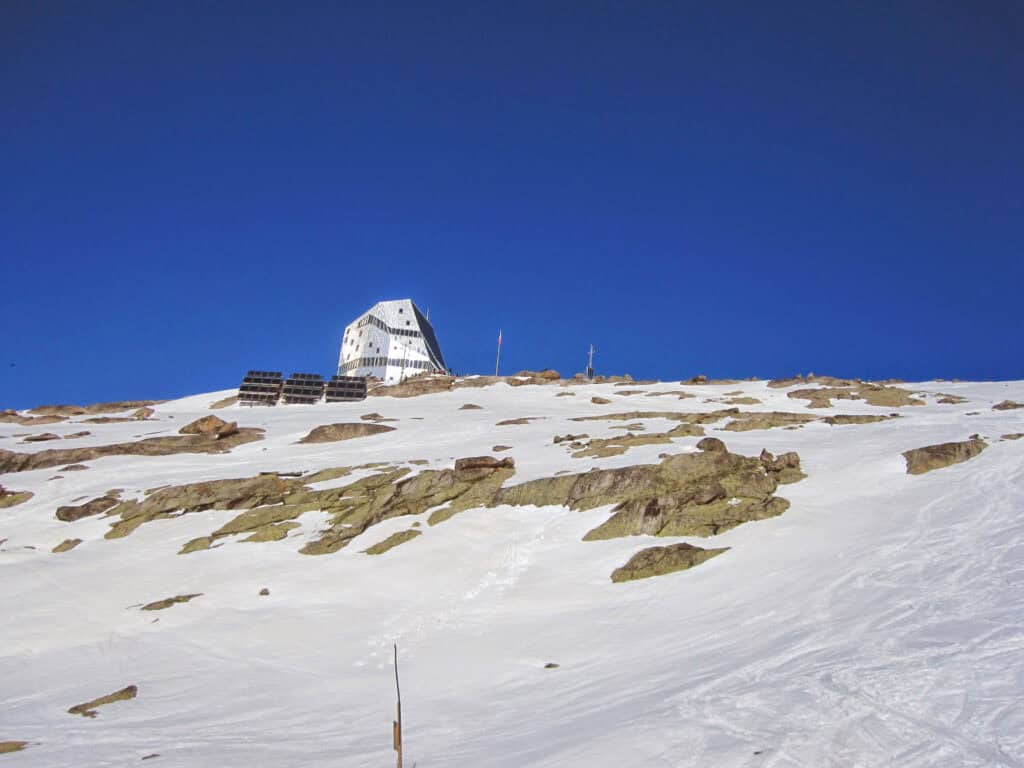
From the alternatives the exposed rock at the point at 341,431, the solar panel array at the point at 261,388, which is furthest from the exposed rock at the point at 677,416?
the solar panel array at the point at 261,388

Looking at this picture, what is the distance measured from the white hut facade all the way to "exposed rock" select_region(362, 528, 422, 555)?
270 ft

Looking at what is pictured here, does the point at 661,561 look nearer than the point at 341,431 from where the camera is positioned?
Yes

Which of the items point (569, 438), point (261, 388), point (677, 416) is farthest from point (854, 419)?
point (261, 388)

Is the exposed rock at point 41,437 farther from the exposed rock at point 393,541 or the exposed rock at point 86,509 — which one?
the exposed rock at point 393,541

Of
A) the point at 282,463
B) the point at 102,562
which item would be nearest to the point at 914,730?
the point at 102,562

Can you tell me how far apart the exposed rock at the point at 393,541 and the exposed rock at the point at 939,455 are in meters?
19.5

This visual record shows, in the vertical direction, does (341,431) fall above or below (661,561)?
above

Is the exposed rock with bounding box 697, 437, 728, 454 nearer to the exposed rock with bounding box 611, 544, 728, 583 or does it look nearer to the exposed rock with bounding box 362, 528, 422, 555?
the exposed rock with bounding box 611, 544, 728, 583

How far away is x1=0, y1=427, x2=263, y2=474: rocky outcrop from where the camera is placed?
38625 mm

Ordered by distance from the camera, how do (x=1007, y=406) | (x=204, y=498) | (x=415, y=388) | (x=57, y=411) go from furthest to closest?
1. (x=415, y=388)
2. (x=57, y=411)
3. (x=1007, y=406)
4. (x=204, y=498)

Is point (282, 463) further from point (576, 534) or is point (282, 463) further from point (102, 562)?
point (576, 534)

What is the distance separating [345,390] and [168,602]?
5188cm

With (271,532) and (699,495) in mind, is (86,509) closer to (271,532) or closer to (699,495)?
(271,532)

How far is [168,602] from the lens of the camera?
2038 cm
